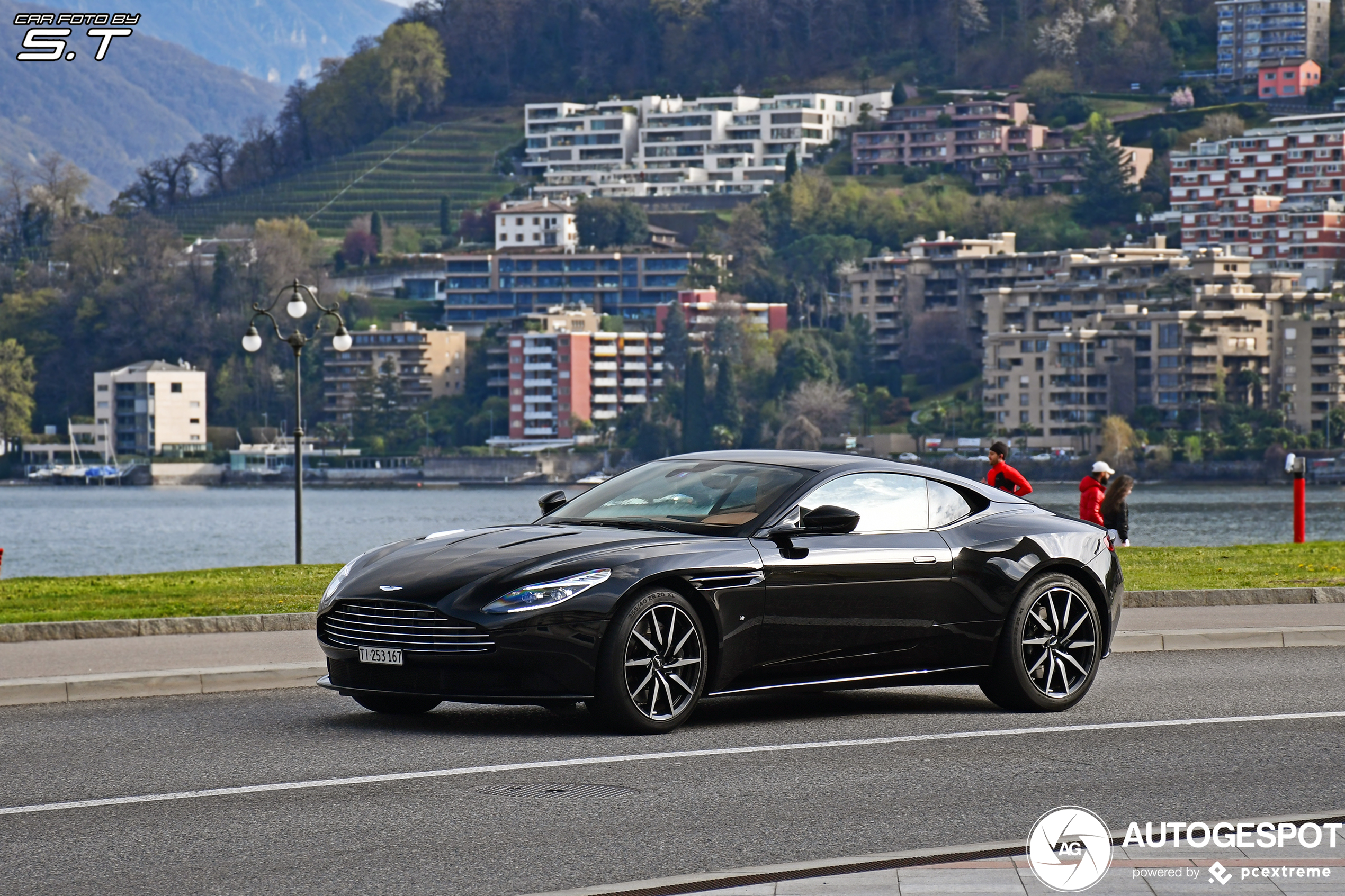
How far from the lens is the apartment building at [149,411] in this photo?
192 m

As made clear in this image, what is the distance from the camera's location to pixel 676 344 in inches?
7466

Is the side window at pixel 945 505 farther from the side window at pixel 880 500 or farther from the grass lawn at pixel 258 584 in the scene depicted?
the grass lawn at pixel 258 584

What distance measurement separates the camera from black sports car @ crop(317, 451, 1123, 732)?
9.15 meters

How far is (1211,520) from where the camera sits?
10456 cm

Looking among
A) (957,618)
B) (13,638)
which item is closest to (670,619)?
(957,618)

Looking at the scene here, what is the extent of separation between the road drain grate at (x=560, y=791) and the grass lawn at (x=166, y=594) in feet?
23.8

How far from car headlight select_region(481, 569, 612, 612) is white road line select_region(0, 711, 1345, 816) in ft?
2.45

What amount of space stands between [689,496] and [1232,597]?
27.1 feet

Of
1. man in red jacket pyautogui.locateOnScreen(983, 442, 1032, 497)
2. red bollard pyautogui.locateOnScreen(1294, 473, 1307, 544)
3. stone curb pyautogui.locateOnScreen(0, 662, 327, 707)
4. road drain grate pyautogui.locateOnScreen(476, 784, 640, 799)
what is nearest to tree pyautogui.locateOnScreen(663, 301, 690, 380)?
red bollard pyautogui.locateOnScreen(1294, 473, 1307, 544)

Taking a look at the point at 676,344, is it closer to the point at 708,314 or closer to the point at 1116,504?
the point at 708,314

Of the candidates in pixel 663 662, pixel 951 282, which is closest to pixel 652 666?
pixel 663 662

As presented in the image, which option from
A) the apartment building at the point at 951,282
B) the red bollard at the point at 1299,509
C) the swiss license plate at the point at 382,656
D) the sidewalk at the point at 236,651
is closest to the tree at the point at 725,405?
the apartment building at the point at 951,282

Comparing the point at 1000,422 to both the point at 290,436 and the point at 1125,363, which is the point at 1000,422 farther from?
the point at 290,436

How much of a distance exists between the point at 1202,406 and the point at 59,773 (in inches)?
6109
